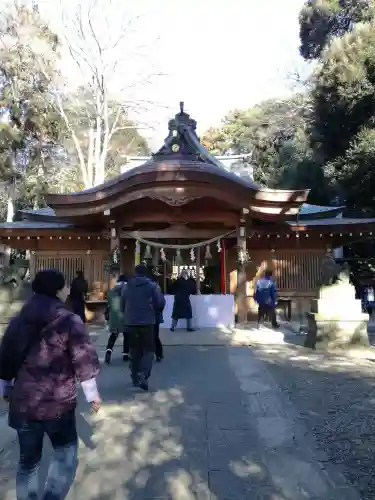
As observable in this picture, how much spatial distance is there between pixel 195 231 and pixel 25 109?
15.5m

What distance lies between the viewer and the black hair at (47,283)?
2.83m

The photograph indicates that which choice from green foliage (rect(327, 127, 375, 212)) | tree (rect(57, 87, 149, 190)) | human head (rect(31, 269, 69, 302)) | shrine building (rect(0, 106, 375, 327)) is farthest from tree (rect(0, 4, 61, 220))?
human head (rect(31, 269, 69, 302))

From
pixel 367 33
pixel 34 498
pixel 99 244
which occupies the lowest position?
pixel 34 498

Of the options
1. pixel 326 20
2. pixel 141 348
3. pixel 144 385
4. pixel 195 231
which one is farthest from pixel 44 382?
pixel 326 20

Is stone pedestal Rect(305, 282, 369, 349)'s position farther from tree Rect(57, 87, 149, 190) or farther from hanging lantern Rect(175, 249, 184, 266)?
tree Rect(57, 87, 149, 190)

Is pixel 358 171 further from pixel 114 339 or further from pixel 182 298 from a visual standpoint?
pixel 114 339

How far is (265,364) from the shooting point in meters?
7.49

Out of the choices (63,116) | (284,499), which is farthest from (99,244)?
(63,116)

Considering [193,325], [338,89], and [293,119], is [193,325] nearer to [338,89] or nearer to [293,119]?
[338,89]

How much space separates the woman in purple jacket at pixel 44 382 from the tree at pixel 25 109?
66.7ft

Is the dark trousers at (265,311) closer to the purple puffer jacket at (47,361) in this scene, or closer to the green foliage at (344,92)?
the green foliage at (344,92)

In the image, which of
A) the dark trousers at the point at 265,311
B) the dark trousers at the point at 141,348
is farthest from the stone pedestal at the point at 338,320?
the dark trousers at the point at 141,348

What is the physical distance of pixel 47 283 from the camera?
112 inches

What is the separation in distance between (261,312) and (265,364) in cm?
364
